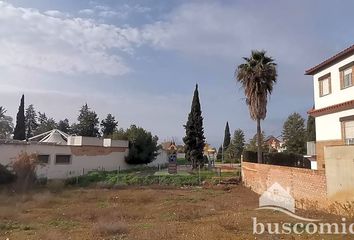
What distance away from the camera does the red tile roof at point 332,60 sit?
60.1 feet

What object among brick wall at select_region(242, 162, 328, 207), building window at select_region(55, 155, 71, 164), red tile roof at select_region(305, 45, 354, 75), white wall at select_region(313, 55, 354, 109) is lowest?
brick wall at select_region(242, 162, 328, 207)

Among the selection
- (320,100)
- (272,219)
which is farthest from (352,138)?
(272,219)

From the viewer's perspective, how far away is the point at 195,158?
141 feet

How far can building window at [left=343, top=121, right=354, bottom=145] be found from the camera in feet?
59.5

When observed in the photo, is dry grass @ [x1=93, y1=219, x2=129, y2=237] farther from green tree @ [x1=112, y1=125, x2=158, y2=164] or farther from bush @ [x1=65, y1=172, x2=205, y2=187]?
green tree @ [x1=112, y1=125, x2=158, y2=164]

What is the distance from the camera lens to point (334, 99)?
65.4 ft

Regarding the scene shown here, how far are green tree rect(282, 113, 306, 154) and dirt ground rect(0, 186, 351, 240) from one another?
89.6ft

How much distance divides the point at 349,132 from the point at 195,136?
25.5 metres

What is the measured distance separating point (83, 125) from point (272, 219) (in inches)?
2717

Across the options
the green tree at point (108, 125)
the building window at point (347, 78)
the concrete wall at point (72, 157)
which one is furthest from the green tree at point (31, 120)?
the building window at point (347, 78)

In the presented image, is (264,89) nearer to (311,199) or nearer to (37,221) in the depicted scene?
(311,199)

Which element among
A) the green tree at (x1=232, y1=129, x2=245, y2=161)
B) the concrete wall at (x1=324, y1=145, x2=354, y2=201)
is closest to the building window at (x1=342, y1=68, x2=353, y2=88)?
the concrete wall at (x1=324, y1=145, x2=354, y2=201)

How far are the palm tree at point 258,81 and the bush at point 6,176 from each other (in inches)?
795

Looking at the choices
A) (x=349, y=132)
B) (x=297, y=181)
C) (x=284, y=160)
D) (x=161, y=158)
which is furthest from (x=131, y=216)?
(x=161, y=158)
